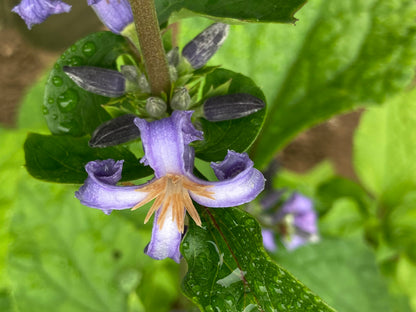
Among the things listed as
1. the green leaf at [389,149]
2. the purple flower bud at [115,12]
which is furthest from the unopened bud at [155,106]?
the green leaf at [389,149]

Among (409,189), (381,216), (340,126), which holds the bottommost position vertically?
(340,126)

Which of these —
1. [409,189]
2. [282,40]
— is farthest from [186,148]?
[409,189]

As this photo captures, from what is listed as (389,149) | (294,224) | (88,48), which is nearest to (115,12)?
(88,48)

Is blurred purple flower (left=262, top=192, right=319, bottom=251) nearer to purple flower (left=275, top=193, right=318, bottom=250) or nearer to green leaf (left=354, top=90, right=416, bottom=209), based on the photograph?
purple flower (left=275, top=193, right=318, bottom=250)

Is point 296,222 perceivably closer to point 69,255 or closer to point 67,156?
point 69,255

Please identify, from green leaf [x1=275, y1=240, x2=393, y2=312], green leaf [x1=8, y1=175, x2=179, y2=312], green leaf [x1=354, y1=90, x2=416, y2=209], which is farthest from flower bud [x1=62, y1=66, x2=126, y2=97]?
green leaf [x1=354, y1=90, x2=416, y2=209]

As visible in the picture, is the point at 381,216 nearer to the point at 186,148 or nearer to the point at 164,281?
the point at 164,281
